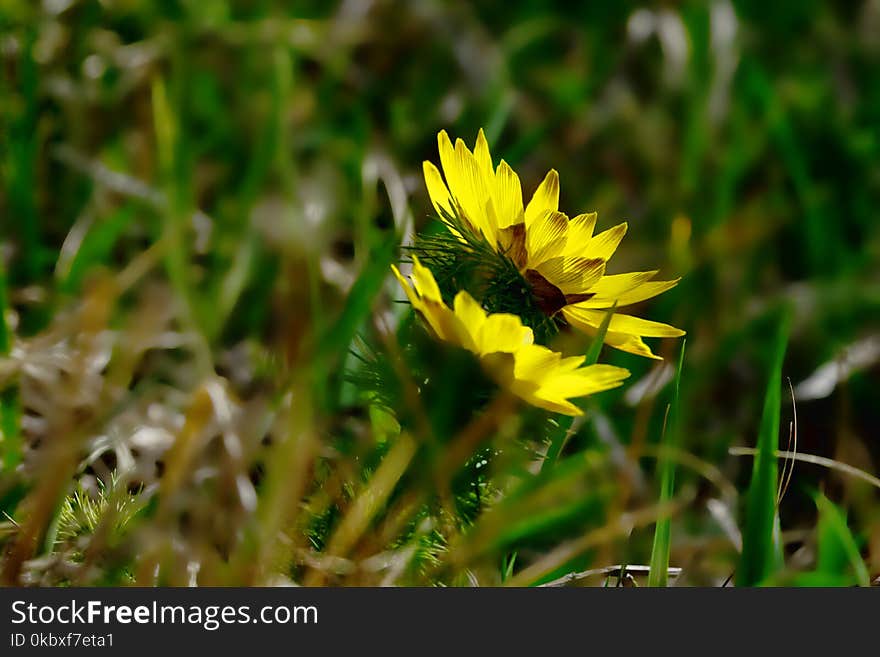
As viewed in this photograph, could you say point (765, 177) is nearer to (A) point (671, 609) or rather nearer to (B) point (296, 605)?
(A) point (671, 609)

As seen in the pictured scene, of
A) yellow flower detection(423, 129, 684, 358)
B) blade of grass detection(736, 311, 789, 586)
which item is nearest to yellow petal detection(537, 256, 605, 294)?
yellow flower detection(423, 129, 684, 358)

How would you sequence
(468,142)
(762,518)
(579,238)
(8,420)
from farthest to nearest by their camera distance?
(468,142) → (8,420) → (762,518) → (579,238)

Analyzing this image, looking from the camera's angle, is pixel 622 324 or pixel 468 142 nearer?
pixel 622 324

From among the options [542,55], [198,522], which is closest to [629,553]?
[198,522]

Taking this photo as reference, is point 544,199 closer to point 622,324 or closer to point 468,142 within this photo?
point 622,324

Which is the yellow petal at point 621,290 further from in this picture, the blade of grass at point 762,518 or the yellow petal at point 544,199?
the blade of grass at point 762,518

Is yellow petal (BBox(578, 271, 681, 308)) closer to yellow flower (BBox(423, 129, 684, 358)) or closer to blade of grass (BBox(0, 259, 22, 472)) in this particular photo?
yellow flower (BBox(423, 129, 684, 358))

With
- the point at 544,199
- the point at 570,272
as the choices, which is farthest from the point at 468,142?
the point at 570,272
